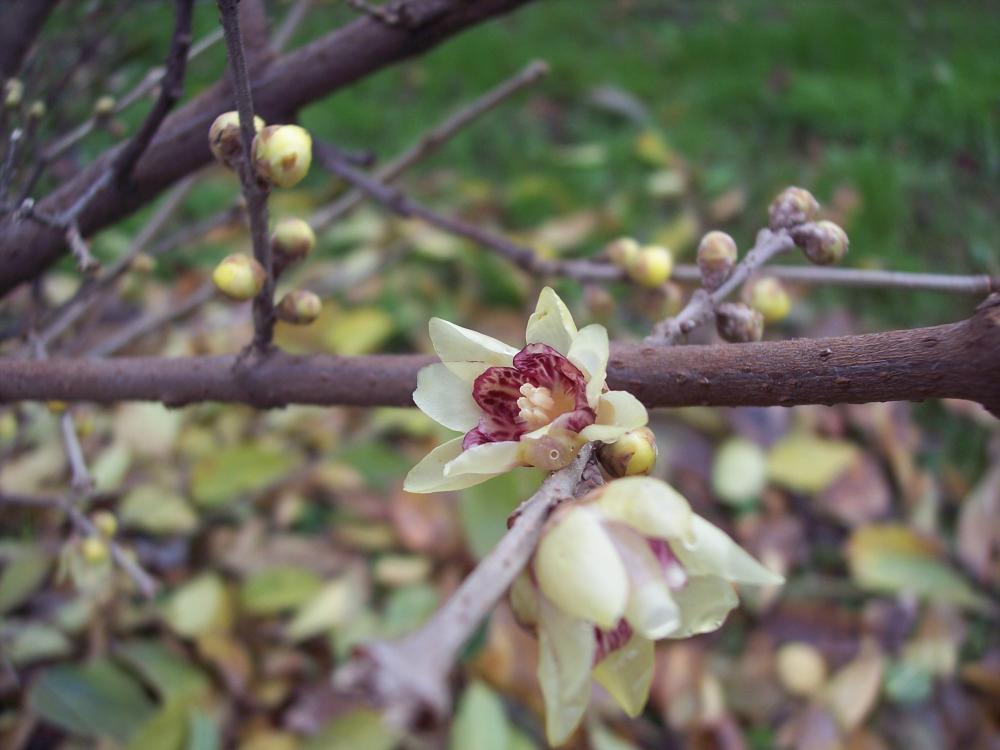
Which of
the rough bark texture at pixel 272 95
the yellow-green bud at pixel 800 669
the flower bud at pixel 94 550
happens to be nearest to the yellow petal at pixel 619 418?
the rough bark texture at pixel 272 95

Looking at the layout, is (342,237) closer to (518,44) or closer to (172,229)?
(172,229)

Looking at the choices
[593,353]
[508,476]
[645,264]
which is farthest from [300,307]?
[508,476]

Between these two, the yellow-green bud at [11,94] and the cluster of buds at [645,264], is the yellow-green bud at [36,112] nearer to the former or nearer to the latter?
the yellow-green bud at [11,94]

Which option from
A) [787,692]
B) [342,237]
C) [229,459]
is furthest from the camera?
[342,237]

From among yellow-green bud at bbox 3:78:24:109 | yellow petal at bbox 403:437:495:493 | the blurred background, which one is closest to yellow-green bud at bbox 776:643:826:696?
the blurred background

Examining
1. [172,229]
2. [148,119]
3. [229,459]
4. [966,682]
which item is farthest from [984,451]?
[172,229]

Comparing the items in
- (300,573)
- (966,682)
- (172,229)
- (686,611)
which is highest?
(686,611)

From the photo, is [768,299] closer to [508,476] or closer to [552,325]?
[552,325]
